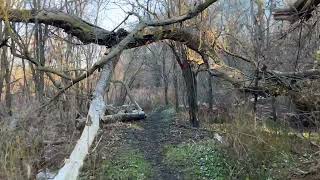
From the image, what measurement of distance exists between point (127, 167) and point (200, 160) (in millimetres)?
1676

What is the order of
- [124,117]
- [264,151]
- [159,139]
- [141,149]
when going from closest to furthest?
[264,151] < [141,149] < [159,139] < [124,117]

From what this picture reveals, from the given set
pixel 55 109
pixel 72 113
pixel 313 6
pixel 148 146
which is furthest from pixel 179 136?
pixel 313 6

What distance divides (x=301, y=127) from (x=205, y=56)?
14.4 ft

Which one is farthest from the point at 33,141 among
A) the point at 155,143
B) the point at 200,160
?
the point at 155,143

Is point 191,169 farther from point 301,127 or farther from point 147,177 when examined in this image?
point 301,127

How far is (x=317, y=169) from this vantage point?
266 inches

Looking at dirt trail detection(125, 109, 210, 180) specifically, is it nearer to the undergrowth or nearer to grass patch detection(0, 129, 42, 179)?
the undergrowth

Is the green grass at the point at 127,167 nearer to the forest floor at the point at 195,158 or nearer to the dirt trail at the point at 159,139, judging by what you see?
the forest floor at the point at 195,158

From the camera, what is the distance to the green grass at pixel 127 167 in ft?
30.3

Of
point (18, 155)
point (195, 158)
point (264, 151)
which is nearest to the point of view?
point (18, 155)

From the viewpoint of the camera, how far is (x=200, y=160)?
1016 centimetres

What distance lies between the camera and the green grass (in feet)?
30.3

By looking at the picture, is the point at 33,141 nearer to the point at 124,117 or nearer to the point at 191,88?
the point at 191,88

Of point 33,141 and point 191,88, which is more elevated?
point 191,88
